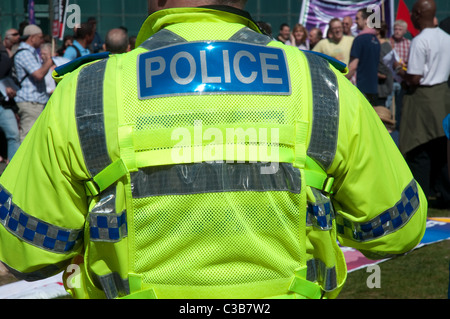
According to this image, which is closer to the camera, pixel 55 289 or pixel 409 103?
pixel 55 289

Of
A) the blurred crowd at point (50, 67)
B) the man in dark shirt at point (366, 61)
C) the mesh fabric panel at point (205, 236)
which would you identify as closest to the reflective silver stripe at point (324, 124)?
the mesh fabric panel at point (205, 236)

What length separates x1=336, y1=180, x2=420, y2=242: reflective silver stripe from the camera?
1913 mm

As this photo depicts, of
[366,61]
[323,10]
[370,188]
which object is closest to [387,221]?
[370,188]

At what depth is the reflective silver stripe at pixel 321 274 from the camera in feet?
6.12

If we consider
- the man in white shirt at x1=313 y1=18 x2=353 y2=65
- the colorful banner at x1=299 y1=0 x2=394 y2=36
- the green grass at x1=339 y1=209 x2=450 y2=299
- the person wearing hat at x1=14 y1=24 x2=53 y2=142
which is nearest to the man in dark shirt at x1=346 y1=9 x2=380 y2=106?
the man in white shirt at x1=313 y1=18 x2=353 y2=65

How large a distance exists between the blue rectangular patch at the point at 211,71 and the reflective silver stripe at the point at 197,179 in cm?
19

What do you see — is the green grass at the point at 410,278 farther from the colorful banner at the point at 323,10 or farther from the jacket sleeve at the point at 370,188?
the colorful banner at the point at 323,10

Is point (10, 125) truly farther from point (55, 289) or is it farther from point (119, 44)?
point (55, 289)

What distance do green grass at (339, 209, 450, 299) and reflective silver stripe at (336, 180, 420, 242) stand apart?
3.07 m
